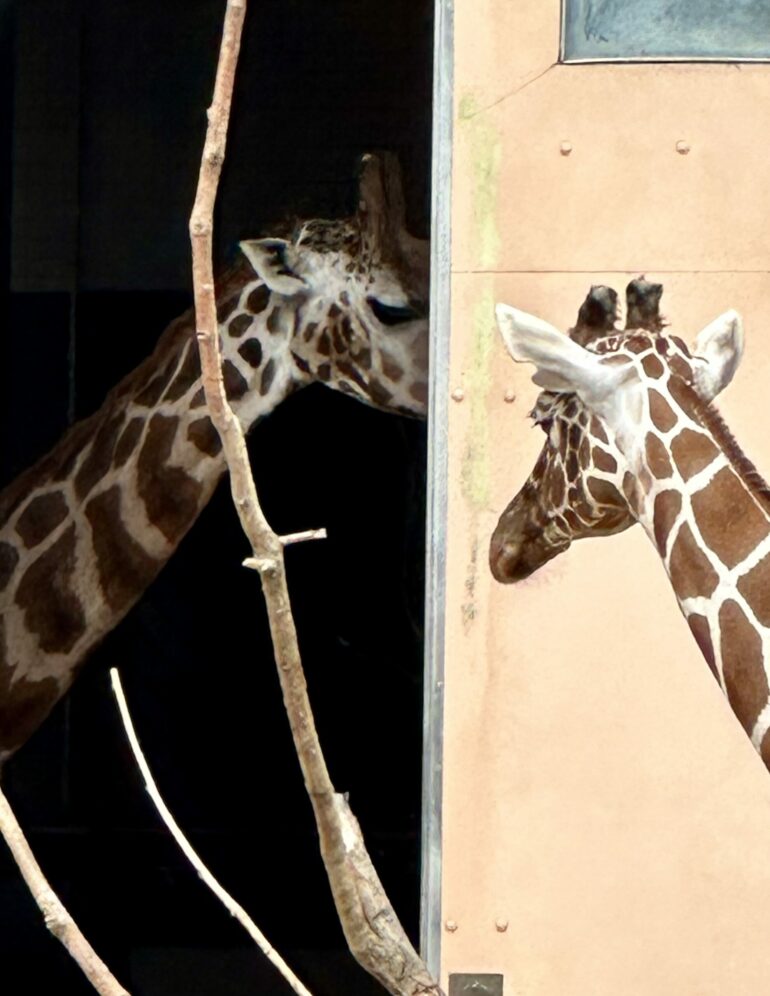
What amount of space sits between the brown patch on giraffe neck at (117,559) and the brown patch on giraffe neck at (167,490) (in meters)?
0.06

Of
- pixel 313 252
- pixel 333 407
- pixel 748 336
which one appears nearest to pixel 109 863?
pixel 333 407

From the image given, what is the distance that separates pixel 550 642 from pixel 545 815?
249mm

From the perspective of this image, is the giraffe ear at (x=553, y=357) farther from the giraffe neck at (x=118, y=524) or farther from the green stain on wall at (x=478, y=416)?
the giraffe neck at (x=118, y=524)

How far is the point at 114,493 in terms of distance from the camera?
3645 millimetres

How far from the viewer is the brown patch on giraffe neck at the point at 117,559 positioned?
3.62 m

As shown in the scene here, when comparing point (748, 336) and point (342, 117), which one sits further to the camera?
point (342, 117)

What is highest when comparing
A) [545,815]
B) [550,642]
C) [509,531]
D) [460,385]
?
[460,385]

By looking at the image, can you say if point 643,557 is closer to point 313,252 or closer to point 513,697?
point 513,697

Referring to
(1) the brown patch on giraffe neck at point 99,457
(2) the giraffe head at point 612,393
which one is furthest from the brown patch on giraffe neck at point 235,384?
(2) the giraffe head at point 612,393

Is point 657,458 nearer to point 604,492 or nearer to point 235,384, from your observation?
point 604,492

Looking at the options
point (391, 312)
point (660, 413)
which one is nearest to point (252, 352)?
point (391, 312)

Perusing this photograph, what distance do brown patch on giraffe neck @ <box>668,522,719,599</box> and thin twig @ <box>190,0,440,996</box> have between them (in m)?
1.01

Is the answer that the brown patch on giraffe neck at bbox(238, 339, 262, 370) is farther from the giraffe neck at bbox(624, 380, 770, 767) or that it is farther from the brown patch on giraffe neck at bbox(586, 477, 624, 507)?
the giraffe neck at bbox(624, 380, 770, 767)

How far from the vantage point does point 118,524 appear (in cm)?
363
